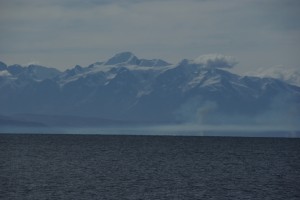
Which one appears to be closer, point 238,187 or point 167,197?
point 167,197

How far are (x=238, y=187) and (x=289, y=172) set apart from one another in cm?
3170

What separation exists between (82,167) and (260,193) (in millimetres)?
53803

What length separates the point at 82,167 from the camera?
12481 cm

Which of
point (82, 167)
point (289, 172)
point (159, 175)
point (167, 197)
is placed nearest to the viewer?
point (167, 197)

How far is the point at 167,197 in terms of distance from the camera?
7494 cm

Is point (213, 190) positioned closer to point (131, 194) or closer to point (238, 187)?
point (238, 187)

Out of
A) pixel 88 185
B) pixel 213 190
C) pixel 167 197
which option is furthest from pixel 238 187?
pixel 88 185

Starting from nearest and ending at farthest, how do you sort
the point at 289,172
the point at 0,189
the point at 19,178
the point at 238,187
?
the point at 0,189
the point at 238,187
the point at 19,178
the point at 289,172

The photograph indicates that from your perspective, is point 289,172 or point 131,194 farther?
point 289,172

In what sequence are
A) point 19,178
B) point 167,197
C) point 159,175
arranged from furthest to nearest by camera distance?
1. point 159,175
2. point 19,178
3. point 167,197

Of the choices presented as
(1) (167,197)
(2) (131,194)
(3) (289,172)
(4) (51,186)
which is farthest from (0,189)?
(3) (289,172)

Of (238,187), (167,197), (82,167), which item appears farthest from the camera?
(82,167)

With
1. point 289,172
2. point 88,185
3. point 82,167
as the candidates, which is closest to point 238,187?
point 88,185

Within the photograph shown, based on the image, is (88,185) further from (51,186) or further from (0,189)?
(0,189)
